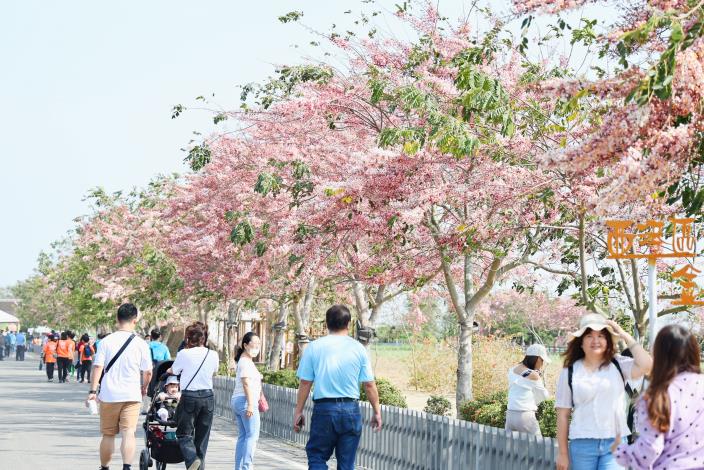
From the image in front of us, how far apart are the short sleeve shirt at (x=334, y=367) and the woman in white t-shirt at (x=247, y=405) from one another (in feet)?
7.38

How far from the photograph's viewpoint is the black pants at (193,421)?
11.4m

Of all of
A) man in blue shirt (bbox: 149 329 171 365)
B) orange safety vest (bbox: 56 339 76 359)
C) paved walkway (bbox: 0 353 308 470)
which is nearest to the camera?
paved walkway (bbox: 0 353 308 470)

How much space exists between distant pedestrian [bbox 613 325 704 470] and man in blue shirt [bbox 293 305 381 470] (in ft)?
12.5

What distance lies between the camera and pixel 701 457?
5.43 m

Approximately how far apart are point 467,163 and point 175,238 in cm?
1240

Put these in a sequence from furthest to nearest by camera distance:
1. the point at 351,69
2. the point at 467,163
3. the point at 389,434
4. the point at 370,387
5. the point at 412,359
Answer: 1. the point at 412,359
2. the point at 351,69
3. the point at 467,163
4. the point at 389,434
5. the point at 370,387

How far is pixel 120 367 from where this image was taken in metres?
10.9

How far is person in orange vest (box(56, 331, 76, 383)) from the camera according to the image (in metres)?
38.3

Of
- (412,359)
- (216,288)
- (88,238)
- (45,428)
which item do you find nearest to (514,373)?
(45,428)

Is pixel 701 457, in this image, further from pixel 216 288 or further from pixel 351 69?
pixel 216 288

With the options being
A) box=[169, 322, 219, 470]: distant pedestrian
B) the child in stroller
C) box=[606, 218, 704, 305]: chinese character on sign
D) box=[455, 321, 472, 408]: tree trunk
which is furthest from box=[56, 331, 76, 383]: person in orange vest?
box=[606, 218, 704, 305]: chinese character on sign

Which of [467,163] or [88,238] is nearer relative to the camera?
[467,163]

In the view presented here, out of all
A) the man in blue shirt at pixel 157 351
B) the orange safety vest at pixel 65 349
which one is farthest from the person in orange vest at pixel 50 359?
the man in blue shirt at pixel 157 351

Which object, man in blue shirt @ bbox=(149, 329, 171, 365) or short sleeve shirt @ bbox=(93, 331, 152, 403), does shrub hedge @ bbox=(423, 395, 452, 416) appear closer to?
man in blue shirt @ bbox=(149, 329, 171, 365)
